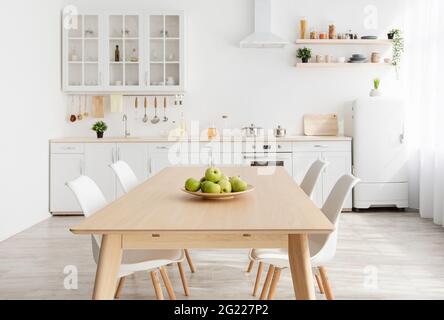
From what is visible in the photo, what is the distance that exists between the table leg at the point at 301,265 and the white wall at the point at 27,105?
3.53 meters

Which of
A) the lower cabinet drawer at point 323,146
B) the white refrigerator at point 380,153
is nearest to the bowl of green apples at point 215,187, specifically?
the lower cabinet drawer at point 323,146

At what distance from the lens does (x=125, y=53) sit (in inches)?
251

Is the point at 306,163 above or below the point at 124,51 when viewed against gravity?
below

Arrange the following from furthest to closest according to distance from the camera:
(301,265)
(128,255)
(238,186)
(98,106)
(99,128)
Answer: (98,106) → (99,128) → (128,255) → (238,186) → (301,265)

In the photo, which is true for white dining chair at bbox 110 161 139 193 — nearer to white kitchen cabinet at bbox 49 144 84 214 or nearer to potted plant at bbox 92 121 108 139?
white kitchen cabinet at bbox 49 144 84 214

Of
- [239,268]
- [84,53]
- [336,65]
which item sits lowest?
[239,268]

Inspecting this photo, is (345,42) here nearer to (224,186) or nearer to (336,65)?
(336,65)

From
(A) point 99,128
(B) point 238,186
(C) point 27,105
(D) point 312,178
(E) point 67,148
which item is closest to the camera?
(B) point 238,186

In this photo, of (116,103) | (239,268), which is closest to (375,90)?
(116,103)

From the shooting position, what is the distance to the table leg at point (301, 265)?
2111 millimetres

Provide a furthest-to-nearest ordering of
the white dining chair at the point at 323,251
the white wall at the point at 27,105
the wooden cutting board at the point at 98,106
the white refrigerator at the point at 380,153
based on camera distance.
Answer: the wooden cutting board at the point at 98,106 → the white refrigerator at the point at 380,153 → the white wall at the point at 27,105 → the white dining chair at the point at 323,251

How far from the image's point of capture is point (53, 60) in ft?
19.7

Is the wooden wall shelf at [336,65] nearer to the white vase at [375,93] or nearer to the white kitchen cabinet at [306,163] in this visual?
the white vase at [375,93]

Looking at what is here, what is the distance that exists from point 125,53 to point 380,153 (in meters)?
3.56
